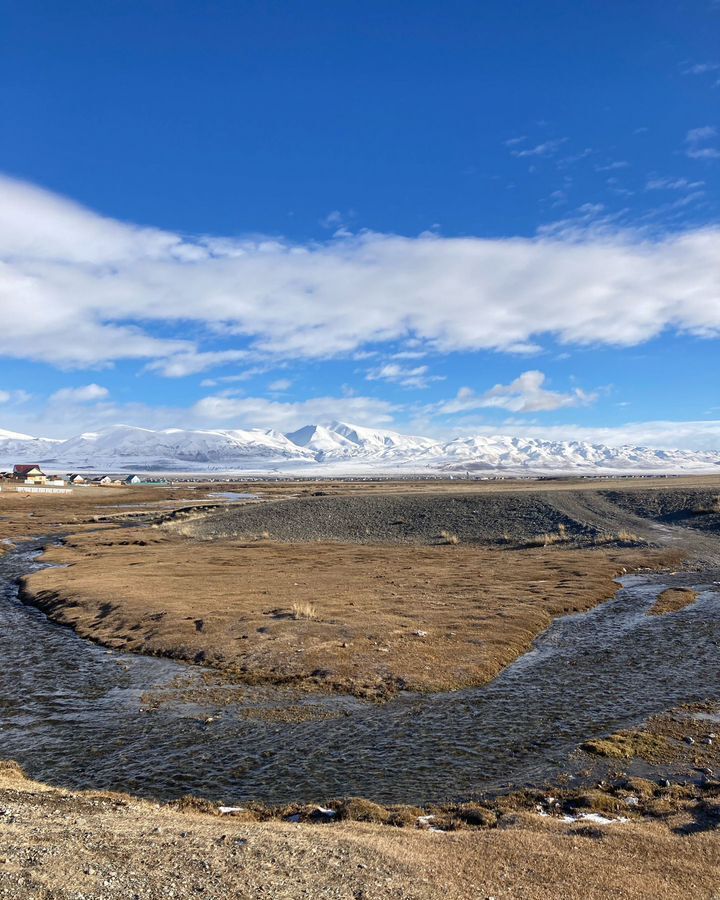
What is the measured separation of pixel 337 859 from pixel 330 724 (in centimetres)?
768

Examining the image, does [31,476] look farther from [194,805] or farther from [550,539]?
[194,805]

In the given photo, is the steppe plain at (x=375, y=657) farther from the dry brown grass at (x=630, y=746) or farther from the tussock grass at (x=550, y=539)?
the tussock grass at (x=550, y=539)

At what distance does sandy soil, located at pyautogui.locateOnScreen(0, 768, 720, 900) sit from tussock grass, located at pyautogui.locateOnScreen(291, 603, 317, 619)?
16.0 meters

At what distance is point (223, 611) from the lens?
29.3 meters

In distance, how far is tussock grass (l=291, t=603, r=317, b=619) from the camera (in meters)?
27.7

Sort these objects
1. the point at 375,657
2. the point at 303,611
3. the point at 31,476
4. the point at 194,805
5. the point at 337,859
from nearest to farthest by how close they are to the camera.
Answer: the point at 337,859 → the point at 194,805 → the point at 375,657 → the point at 303,611 → the point at 31,476

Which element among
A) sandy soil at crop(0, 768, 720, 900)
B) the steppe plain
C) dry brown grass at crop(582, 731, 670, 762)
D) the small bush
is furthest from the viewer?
dry brown grass at crop(582, 731, 670, 762)

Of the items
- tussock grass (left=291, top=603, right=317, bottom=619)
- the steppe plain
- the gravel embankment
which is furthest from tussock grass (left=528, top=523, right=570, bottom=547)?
tussock grass (left=291, top=603, right=317, bottom=619)

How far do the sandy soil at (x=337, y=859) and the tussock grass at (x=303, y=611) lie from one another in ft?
52.3

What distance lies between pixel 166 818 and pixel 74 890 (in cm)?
294

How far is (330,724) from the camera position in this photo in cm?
1742

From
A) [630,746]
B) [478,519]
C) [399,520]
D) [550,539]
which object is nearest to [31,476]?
[399,520]

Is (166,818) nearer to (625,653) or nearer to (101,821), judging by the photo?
(101,821)

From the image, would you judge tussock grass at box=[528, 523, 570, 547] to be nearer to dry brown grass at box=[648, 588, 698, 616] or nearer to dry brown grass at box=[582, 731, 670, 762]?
dry brown grass at box=[648, 588, 698, 616]
